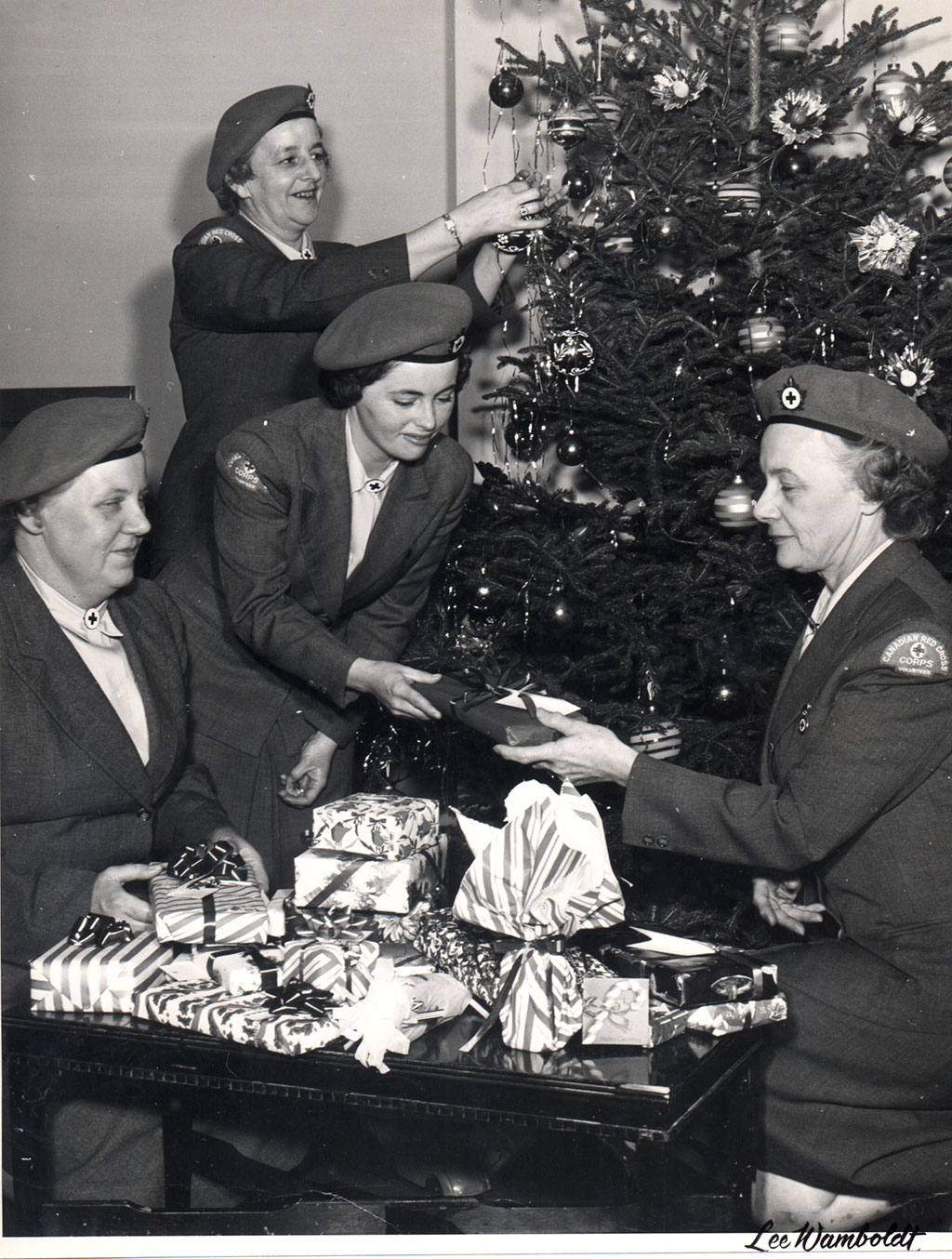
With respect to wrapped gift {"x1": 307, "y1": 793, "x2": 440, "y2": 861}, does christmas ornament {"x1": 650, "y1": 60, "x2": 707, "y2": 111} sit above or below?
above

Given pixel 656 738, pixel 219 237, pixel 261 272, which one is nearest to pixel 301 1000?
pixel 656 738

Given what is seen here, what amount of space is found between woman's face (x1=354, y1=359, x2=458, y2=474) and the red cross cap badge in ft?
3.03

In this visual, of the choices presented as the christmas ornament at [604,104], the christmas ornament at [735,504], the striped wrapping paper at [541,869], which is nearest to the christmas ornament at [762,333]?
the christmas ornament at [735,504]

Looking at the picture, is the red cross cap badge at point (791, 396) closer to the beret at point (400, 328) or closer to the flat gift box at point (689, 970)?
the beret at point (400, 328)

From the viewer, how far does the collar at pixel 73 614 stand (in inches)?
113

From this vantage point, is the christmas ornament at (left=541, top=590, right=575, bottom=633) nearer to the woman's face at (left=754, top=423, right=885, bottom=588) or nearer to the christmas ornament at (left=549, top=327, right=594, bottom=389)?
the christmas ornament at (left=549, top=327, right=594, bottom=389)

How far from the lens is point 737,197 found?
3826 mm

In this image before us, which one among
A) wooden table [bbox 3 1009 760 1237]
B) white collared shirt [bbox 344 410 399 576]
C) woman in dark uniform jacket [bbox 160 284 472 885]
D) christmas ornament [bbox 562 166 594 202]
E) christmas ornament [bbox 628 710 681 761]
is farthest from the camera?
christmas ornament [bbox 562 166 594 202]

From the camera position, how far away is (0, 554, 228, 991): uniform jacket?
2.72 metres

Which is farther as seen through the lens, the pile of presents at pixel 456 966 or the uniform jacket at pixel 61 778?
the uniform jacket at pixel 61 778

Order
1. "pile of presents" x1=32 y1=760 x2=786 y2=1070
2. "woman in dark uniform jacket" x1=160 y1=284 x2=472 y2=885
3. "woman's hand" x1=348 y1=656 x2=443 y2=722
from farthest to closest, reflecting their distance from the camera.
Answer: "woman in dark uniform jacket" x1=160 y1=284 x2=472 y2=885, "woman's hand" x1=348 y1=656 x2=443 y2=722, "pile of presents" x1=32 y1=760 x2=786 y2=1070

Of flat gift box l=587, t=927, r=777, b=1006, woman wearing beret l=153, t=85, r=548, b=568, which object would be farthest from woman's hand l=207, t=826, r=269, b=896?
woman wearing beret l=153, t=85, r=548, b=568

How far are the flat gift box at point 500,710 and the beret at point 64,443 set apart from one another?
936 millimetres

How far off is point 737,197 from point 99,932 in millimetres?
2776
